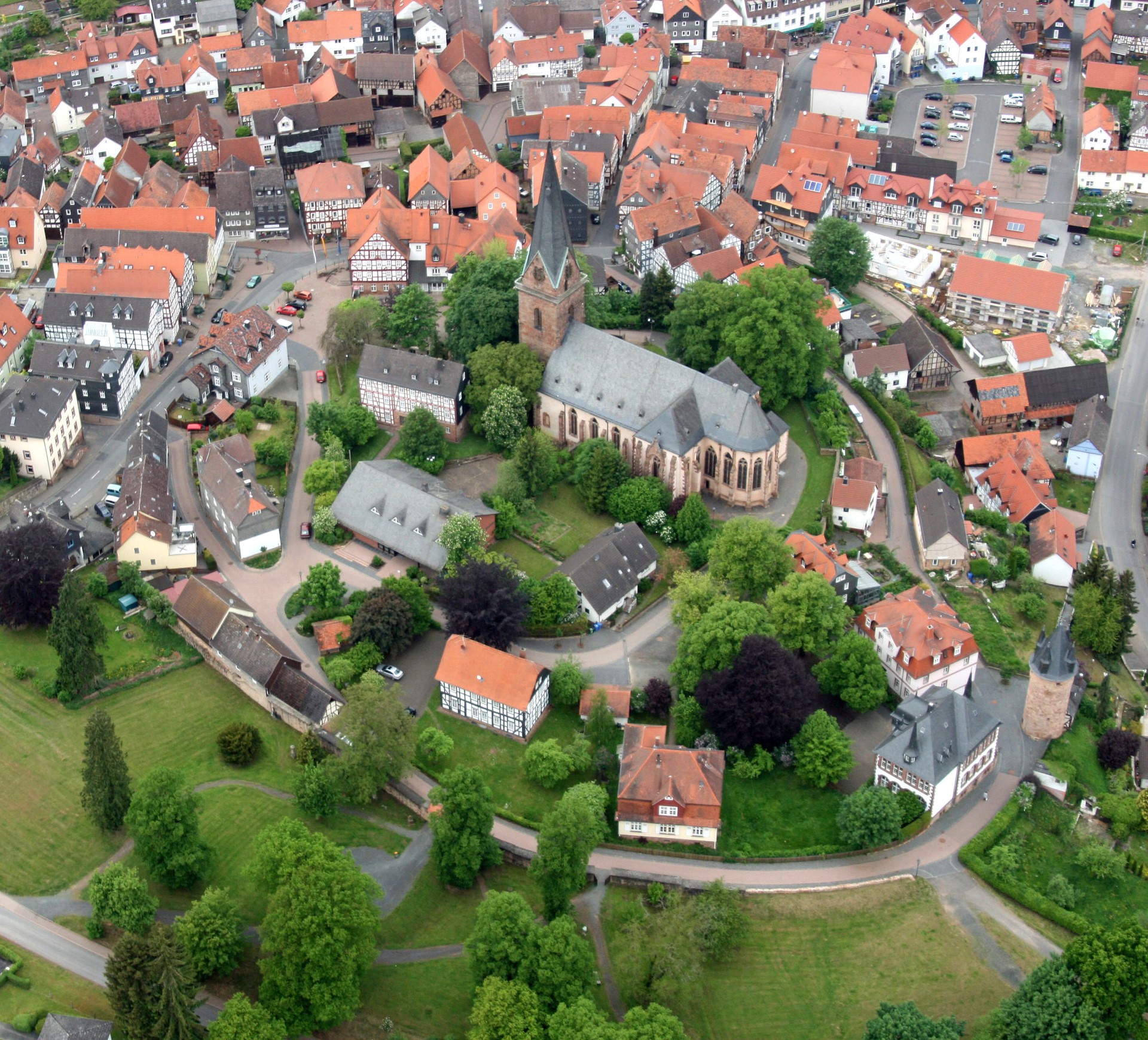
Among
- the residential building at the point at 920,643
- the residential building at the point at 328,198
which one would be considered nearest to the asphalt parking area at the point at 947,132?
the residential building at the point at 328,198

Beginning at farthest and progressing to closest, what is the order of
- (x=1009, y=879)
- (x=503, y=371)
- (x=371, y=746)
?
(x=503, y=371)
(x=371, y=746)
(x=1009, y=879)

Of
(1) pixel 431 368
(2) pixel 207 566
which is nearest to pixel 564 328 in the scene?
(1) pixel 431 368

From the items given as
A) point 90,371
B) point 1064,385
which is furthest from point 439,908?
point 1064,385

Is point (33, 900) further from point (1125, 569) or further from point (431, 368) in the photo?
point (1125, 569)

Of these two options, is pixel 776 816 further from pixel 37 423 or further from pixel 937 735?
pixel 37 423

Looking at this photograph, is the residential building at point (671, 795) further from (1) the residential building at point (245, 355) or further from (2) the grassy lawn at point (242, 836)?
(1) the residential building at point (245, 355)
